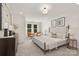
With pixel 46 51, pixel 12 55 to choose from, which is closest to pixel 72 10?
pixel 46 51

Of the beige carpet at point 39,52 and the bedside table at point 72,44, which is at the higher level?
the bedside table at point 72,44

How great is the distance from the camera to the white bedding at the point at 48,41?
2271 mm

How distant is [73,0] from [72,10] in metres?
0.24

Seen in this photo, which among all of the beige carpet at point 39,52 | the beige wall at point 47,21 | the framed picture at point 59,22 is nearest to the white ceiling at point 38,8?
the beige wall at point 47,21

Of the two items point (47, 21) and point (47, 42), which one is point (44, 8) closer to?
point (47, 21)

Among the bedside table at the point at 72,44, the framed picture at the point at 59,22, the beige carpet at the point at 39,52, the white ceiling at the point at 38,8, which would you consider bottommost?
the beige carpet at the point at 39,52

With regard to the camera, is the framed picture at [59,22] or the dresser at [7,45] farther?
the framed picture at [59,22]

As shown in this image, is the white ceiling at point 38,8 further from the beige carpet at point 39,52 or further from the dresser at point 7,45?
the beige carpet at point 39,52

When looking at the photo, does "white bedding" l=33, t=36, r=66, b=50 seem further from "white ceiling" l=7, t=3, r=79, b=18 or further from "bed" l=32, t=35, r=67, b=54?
"white ceiling" l=7, t=3, r=79, b=18

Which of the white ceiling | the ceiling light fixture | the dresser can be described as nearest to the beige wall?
the white ceiling

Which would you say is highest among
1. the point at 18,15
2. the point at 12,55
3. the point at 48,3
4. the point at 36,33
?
the point at 48,3

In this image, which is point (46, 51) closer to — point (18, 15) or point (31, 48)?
point (31, 48)

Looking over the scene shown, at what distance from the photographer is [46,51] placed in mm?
2264

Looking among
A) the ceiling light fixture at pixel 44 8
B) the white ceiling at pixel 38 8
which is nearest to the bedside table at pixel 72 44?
the white ceiling at pixel 38 8
